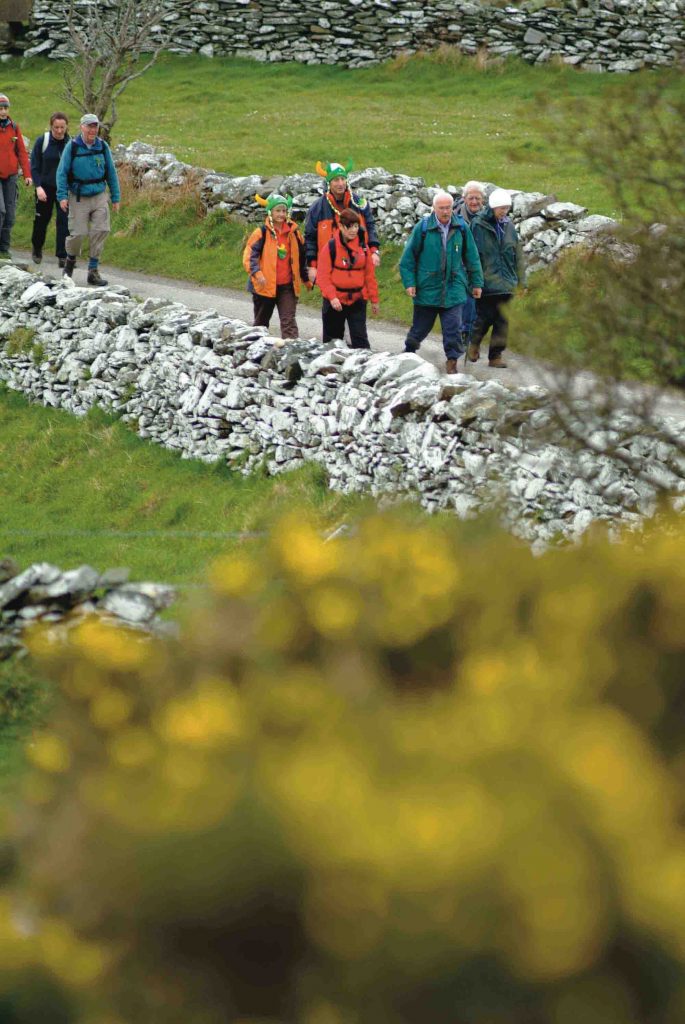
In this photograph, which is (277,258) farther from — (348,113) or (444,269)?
(348,113)

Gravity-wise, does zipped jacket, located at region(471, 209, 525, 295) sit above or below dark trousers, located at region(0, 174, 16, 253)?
above

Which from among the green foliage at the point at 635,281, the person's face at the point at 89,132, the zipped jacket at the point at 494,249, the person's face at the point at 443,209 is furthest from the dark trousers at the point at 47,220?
the green foliage at the point at 635,281

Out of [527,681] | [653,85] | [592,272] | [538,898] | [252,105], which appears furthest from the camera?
[252,105]

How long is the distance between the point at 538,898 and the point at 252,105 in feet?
85.0

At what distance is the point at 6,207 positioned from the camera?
17.2 m

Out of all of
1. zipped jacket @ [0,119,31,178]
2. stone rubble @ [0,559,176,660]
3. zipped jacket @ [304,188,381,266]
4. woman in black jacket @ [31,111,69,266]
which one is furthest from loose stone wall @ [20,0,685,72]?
stone rubble @ [0,559,176,660]

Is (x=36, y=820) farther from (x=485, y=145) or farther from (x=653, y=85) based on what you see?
(x=485, y=145)

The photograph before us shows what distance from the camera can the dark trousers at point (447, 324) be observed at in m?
11.5

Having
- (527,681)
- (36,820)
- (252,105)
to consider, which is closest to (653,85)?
(527,681)

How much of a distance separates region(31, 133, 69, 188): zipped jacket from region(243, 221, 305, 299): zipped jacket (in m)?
4.72

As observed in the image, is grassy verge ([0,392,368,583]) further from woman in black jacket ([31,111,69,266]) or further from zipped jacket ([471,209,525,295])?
woman in black jacket ([31,111,69,266])

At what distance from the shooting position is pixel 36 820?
310cm

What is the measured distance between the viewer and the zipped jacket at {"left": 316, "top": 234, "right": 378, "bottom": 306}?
1152cm

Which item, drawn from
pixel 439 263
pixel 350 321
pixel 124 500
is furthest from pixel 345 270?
pixel 124 500
